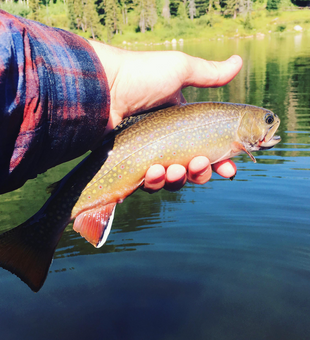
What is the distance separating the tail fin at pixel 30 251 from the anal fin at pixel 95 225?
0.54ft

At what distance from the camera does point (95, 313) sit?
146 inches

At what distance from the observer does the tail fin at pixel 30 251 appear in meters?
2.42

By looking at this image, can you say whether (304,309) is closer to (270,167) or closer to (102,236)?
(102,236)

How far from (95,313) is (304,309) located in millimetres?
2192

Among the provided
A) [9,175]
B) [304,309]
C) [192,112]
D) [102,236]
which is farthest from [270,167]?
[9,175]

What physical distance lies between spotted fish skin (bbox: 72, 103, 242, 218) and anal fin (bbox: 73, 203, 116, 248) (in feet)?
0.19

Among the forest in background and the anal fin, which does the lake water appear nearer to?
the anal fin

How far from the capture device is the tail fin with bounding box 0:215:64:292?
2.42 m

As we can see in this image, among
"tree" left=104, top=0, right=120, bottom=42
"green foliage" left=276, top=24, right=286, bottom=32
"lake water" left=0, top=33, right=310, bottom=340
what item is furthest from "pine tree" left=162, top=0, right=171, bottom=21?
"lake water" left=0, top=33, right=310, bottom=340

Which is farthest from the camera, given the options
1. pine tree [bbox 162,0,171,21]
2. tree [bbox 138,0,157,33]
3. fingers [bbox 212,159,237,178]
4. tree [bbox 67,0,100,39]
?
pine tree [bbox 162,0,171,21]

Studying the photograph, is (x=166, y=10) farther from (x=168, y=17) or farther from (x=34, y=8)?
(x=34, y=8)

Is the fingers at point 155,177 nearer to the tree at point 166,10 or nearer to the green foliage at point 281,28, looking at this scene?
the green foliage at point 281,28

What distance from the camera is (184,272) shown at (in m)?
4.24

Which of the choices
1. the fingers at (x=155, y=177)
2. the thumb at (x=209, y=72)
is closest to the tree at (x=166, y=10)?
the thumb at (x=209, y=72)
